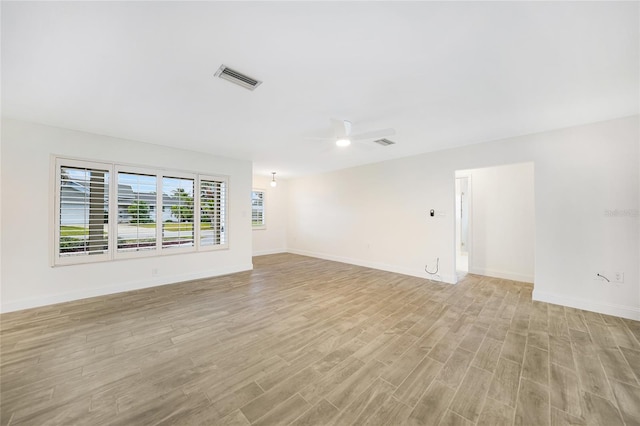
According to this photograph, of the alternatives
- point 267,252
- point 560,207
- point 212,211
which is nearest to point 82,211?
point 212,211

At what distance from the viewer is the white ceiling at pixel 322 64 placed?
1.53 metres

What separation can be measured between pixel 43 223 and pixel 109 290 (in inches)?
53.8

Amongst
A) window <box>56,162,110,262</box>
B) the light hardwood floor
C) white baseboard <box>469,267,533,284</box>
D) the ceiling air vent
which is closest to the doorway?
white baseboard <box>469,267,533,284</box>

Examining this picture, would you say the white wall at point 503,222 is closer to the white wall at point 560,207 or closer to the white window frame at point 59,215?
the white wall at point 560,207

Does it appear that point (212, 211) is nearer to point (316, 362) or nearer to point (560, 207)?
point (316, 362)

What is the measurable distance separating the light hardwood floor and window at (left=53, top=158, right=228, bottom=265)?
0.91 meters

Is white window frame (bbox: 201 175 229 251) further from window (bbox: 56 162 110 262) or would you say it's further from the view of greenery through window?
window (bbox: 56 162 110 262)

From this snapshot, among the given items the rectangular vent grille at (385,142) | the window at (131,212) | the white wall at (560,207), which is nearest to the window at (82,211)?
the window at (131,212)

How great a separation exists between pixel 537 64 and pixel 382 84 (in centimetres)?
131

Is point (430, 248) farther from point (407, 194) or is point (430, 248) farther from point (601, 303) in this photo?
point (601, 303)

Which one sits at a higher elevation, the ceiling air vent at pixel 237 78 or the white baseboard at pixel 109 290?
the ceiling air vent at pixel 237 78

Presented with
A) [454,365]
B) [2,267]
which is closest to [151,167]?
[2,267]

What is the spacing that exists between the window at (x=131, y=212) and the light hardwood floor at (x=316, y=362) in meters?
0.91

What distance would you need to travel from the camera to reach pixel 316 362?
2.16 metres
